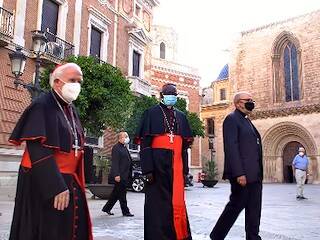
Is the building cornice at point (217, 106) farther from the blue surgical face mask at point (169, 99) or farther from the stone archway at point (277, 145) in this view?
the blue surgical face mask at point (169, 99)

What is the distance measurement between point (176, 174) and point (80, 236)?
1942 mm

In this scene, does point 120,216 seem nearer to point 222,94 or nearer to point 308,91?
point 308,91

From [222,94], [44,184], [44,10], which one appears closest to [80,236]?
[44,184]

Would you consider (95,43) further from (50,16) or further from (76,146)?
(76,146)

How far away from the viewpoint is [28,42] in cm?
1580

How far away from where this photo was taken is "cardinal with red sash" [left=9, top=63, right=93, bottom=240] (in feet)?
9.26

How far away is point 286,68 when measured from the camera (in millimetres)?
33594

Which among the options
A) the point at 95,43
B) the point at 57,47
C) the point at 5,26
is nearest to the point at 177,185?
the point at 5,26

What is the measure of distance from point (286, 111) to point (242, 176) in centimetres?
2883

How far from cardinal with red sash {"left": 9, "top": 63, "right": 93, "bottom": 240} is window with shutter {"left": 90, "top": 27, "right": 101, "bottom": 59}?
17.5m

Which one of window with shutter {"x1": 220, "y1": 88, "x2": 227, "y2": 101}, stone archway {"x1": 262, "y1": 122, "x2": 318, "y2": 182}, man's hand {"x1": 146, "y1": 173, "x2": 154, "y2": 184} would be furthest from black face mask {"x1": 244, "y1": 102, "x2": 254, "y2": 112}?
window with shutter {"x1": 220, "y1": 88, "x2": 227, "y2": 101}

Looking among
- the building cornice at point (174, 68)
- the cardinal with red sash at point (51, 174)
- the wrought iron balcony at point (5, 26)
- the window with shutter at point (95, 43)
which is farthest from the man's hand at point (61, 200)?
the building cornice at point (174, 68)

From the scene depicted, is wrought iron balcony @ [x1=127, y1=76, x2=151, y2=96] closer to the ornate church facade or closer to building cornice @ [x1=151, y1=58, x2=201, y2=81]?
building cornice @ [x1=151, y1=58, x2=201, y2=81]

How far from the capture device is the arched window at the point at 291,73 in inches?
1297
